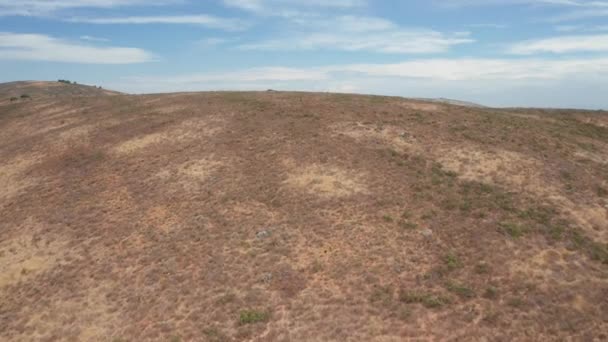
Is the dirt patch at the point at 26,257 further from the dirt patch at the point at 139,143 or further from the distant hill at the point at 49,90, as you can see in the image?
the distant hill at the point at 49,90

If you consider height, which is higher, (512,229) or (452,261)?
(512,229)

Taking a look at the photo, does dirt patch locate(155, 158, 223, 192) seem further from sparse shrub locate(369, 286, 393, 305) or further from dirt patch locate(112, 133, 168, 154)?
sparse shrub locate(369, 286, 393, 305)

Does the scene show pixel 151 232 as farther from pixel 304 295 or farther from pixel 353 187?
pixel 353 187

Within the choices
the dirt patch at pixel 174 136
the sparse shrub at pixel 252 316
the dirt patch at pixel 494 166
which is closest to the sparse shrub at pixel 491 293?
the sparse shrub at pixel 252 316

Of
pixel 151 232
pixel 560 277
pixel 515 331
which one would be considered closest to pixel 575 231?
pixel 560 277

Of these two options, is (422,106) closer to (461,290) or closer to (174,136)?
(174,136)

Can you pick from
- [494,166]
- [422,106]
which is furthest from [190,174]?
[422,106]
